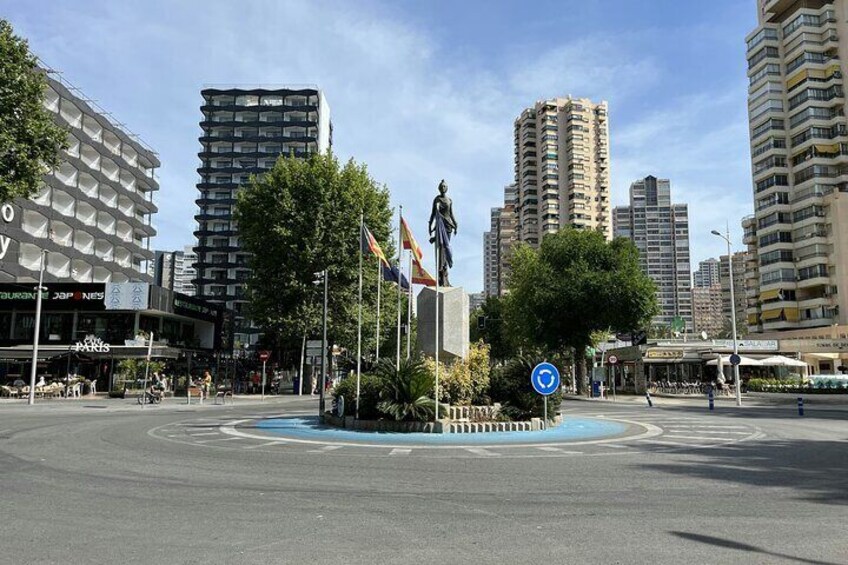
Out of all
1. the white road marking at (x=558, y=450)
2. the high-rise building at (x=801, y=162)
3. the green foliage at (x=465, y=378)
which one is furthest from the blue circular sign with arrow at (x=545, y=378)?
the high-rise building at (x=801, y=162)

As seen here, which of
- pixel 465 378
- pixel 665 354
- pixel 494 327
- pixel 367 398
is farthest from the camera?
pixel 494 327

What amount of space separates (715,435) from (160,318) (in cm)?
4296

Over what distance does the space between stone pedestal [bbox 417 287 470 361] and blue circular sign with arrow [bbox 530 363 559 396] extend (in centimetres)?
369

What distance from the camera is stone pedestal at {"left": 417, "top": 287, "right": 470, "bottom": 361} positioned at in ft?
65.3

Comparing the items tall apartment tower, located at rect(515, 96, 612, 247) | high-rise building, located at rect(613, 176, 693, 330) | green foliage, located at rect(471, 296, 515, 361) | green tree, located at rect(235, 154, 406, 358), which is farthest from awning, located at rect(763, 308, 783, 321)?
high-rise building, located at rect(613, 176, 693, 330)

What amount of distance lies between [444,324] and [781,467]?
10674 millimetres

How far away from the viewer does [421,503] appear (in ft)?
26.0

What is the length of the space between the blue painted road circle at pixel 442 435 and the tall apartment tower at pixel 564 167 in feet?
355

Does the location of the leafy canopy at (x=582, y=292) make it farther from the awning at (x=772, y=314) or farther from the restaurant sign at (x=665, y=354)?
the awning at (x=772, y=314)

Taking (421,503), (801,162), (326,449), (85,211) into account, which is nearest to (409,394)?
(326,449)

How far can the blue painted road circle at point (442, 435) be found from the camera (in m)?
15.1

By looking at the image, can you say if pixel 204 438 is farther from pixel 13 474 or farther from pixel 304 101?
pixel 304 101

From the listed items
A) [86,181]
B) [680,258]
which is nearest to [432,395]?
[86,181]

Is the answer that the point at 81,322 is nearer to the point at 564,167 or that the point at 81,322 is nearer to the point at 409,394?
the point at 409,394
